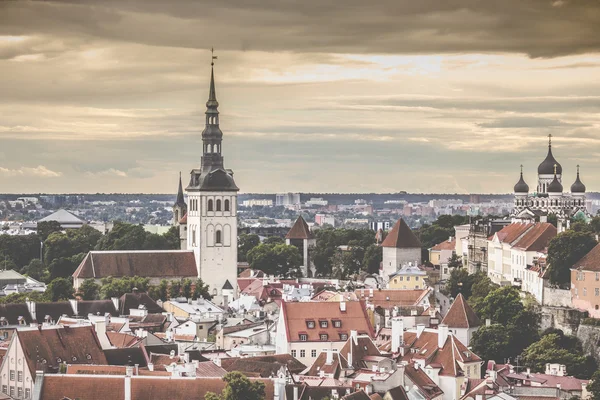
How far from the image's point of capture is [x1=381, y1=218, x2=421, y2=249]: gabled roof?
127625 millimetres

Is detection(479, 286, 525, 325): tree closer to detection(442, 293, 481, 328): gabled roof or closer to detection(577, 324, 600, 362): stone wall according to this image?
detection(442, 293, 481, 328): gabled roof

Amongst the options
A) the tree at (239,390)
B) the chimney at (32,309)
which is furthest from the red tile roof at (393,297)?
the tree at (239,390)

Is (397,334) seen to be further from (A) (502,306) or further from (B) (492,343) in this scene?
(A) (502,306)

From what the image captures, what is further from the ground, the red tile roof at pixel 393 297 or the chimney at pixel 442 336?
the red tile roof at pixel 393 297

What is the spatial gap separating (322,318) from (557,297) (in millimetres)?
15868

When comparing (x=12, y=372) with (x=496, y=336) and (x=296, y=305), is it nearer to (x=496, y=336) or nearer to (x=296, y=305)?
(x=296, y=305)

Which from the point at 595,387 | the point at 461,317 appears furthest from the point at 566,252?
the point at 595,387

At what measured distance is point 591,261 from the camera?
84562 millimetres

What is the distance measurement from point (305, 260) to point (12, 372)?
292 ft

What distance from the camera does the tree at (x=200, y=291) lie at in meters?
114

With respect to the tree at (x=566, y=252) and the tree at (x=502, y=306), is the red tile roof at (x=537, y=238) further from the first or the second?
the tree at (x=566, y=252)

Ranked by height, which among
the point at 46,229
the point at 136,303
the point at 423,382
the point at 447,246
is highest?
the point at 46,229

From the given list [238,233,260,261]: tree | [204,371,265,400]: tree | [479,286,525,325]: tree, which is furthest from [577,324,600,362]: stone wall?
[238,233,260,261]: tree

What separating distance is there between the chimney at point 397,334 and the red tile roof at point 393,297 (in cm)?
1534
